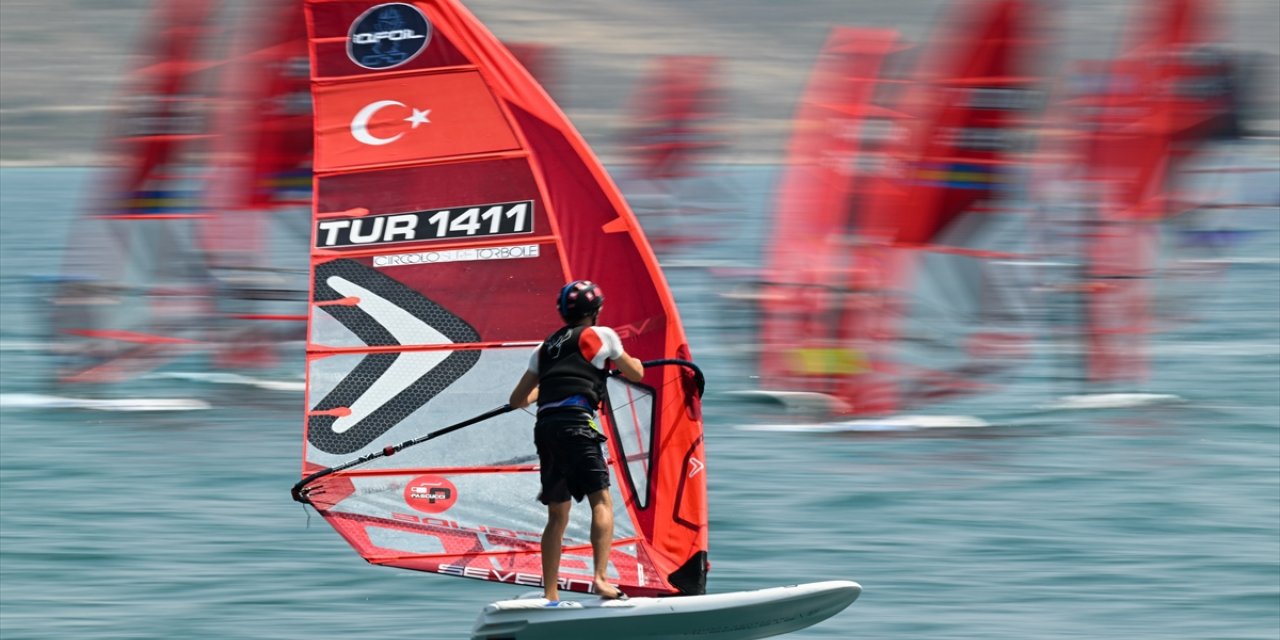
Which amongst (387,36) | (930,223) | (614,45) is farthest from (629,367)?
(614,45)

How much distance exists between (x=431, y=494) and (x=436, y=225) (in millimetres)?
1296

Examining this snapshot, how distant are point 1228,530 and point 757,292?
5793 mm

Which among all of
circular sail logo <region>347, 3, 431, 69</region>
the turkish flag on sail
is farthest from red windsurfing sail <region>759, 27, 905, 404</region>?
circular sail logo <region>347, 3, 431, 69</region>

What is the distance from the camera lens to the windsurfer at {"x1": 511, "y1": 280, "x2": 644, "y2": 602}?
818cm

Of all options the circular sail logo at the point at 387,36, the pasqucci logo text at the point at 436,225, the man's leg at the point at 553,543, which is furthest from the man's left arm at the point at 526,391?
the circular sail logo at the point at 387,36

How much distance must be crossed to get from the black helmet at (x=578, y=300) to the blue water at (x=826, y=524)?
7.30ft

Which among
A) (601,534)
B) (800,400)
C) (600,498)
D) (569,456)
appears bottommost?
(800,400)

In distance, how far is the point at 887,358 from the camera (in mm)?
16297

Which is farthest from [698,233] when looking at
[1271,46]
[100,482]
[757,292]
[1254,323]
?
[1271,46]

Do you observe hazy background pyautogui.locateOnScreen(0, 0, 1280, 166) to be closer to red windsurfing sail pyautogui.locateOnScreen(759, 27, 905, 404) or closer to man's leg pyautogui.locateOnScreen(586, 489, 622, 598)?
red windsurfing sail pyautogui.locateOnScreen(759, 27, 905, 404)

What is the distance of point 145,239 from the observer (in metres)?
17.5

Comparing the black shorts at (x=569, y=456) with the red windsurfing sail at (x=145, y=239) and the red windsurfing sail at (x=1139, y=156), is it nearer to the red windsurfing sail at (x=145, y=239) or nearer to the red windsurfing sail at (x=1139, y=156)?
the red windsurfing sail at (x=145, y=239)

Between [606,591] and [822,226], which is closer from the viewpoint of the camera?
[606,591]

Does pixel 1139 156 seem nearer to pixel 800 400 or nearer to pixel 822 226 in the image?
pixel 822 226
